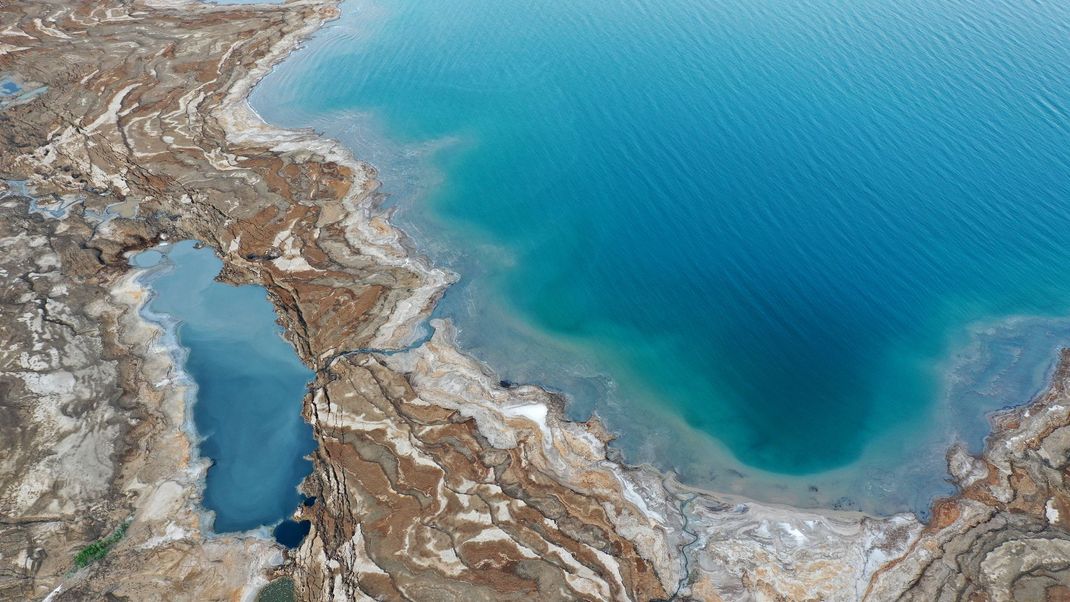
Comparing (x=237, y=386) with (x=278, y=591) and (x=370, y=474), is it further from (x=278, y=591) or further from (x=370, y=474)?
(x=278, y=591)

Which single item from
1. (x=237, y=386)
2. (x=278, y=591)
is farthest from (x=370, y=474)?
(x=237, y=386)

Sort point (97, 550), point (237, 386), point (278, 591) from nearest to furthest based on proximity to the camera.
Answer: point (278, 591)
point (97, 550)
point (237, 386)

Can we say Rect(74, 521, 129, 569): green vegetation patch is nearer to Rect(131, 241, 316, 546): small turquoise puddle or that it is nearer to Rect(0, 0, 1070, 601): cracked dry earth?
Rect(0, 0, 1070, 601): cracked dry earth

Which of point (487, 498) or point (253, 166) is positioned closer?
point (487, 498)

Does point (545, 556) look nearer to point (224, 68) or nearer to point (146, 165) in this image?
point (146, 165)

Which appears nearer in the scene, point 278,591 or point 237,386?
point 278,591

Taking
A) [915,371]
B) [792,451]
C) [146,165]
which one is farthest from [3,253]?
[915,371]
